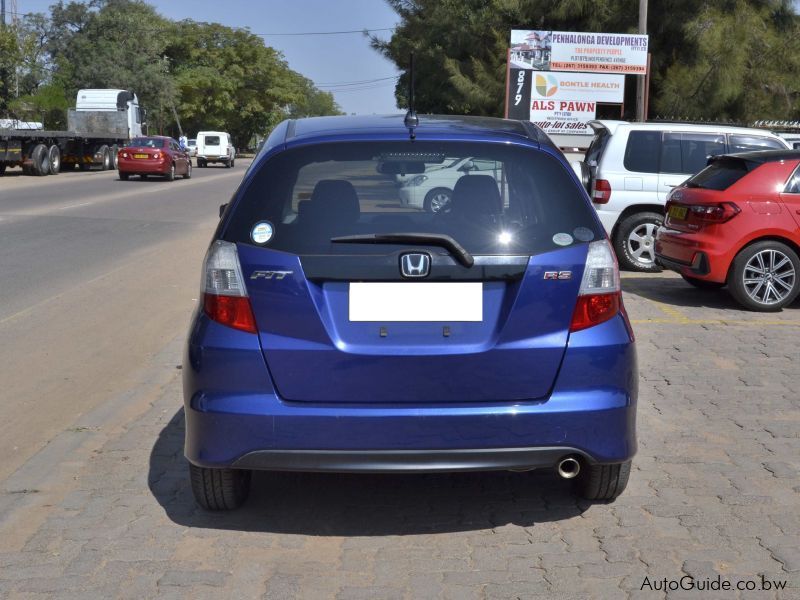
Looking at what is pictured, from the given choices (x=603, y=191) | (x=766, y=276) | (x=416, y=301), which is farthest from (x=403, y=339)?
(x=603, y=191)

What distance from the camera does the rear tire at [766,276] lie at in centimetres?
981

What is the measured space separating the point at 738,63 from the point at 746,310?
69.5 feet

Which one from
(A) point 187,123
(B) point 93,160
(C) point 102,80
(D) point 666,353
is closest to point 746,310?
(D) point 666,353

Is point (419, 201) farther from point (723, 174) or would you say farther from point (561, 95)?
point (561, 95)

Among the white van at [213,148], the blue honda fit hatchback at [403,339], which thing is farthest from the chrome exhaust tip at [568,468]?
the white van at [213,148]

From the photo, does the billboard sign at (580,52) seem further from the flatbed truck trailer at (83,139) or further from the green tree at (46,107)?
the green tree at (46,107)

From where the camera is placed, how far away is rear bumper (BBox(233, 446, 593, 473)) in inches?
153

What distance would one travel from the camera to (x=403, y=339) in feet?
12.8

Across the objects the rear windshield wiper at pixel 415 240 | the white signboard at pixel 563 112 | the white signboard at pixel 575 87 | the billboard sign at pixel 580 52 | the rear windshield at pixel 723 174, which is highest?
the billboard sign at pixel 580 52

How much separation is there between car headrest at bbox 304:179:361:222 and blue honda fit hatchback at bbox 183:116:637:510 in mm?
12

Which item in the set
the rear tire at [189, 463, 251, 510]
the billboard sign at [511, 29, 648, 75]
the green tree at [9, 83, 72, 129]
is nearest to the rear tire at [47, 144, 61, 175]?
the green tree at [9, 83, 72, 129]

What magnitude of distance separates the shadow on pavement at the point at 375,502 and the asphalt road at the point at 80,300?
3.85ft

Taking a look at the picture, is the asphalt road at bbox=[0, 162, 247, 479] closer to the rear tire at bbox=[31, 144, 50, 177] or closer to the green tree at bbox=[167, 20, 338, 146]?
the rear tire at bbox=[31, 144, 50, 177]

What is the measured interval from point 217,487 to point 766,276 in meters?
6.94
